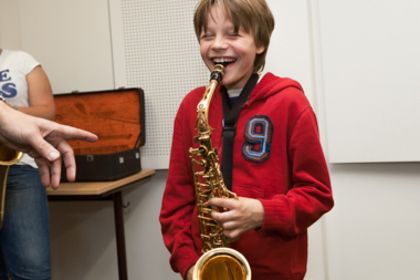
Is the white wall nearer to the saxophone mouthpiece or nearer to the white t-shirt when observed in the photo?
the white t-shirt

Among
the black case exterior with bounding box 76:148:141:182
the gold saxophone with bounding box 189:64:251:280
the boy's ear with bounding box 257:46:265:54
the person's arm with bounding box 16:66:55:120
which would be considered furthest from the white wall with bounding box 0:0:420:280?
the gold saxophone with bounding box 189:64:251:280

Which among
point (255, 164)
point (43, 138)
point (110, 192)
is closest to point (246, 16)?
point (255, 164)

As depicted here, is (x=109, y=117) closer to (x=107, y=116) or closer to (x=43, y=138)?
(x=107, y=116)

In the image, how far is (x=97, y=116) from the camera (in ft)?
8.45

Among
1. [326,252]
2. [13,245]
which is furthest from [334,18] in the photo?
[13,245]

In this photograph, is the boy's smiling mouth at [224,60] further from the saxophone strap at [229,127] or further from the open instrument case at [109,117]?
the open instrument case at [109,117]

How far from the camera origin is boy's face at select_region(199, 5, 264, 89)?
142 centimetres

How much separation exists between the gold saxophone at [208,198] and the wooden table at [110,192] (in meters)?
0.80

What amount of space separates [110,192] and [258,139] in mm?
1038

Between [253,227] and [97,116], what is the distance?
1.58 metres

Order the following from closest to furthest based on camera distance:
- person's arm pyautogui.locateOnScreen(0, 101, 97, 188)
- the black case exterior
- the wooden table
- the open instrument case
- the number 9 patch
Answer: person's arm pyautogui.locateOnScreen(0, 101, 97, 188)
the number 9 patch
the wooden table
the black case exterior
the open instrument case

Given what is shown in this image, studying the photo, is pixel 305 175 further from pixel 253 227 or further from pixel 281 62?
pixel 281 62

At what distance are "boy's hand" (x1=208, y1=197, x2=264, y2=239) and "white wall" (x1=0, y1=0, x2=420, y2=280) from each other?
1.16 m

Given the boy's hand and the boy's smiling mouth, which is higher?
the boy's smiling mouth
